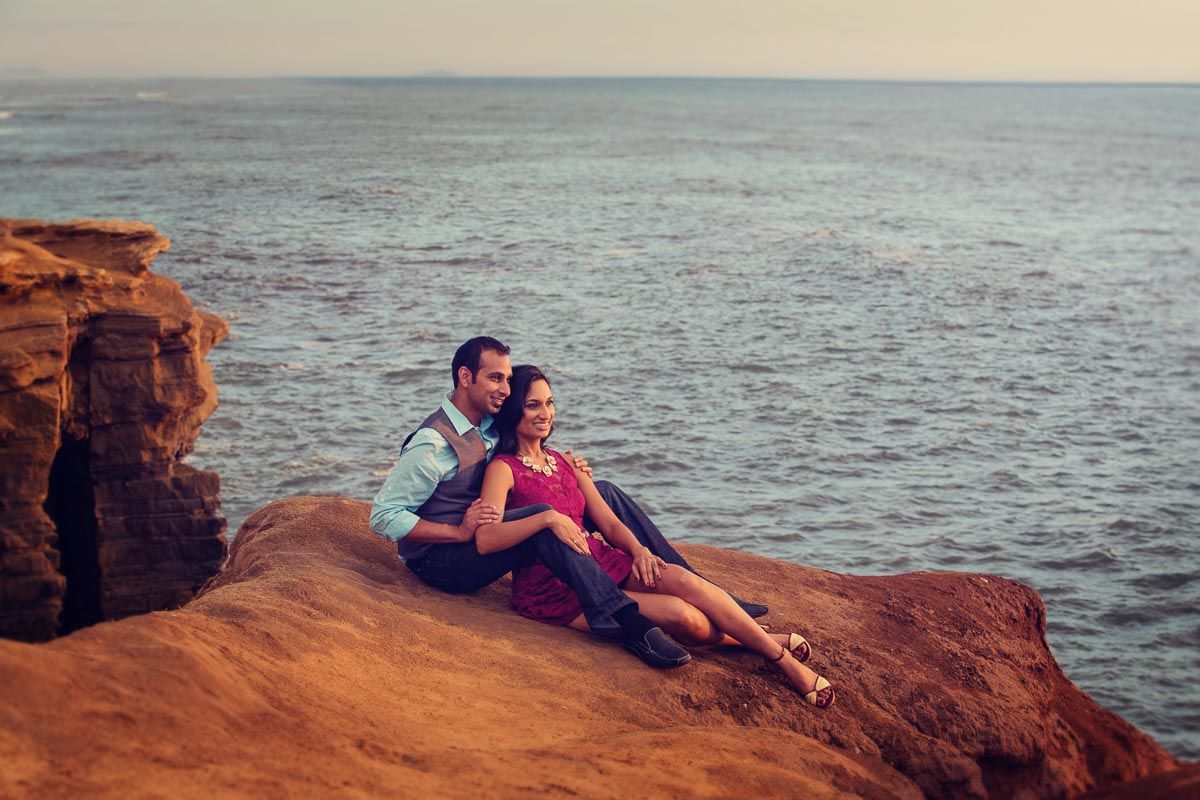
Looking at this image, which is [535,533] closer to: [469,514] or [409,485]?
[469,514]

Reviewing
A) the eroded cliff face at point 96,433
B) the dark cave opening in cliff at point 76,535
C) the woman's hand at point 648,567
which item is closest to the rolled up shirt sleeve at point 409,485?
the woman's hand at point 648,567

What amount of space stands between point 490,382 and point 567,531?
1.00 m

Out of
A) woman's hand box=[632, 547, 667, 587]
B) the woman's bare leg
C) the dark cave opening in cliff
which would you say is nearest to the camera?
the woman's bare leg

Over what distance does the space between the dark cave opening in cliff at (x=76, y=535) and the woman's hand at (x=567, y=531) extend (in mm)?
5955

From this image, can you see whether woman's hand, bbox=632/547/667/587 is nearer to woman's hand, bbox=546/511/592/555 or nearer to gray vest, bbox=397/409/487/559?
woman's hand, bbox=546/511/592/555

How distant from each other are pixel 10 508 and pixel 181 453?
1.93 meters

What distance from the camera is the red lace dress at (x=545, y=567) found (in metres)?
6.16

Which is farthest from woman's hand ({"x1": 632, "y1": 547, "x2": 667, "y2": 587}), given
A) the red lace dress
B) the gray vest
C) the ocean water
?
the ocean water

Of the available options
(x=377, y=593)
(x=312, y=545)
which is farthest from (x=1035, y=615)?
(x=312, y=545)

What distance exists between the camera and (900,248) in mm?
29438

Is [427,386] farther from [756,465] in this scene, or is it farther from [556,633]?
[556,633]

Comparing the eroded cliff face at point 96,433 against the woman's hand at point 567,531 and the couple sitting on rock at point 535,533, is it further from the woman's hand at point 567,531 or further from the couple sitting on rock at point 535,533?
the woman's hand at point 567,531

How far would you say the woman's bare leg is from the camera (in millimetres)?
5699

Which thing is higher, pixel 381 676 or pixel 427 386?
pixel 381 676
